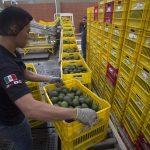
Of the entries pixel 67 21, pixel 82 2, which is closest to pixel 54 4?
pixel 82 2

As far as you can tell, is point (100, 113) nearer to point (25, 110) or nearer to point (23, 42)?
point (25, 110)

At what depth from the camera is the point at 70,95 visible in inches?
84.9

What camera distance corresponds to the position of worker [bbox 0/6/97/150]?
123cm

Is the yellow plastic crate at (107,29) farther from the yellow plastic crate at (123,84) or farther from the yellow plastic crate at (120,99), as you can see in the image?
the yellow plastic crate at (120,99)

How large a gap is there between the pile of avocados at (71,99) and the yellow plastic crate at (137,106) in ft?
1.49

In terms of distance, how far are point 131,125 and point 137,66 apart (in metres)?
0.78

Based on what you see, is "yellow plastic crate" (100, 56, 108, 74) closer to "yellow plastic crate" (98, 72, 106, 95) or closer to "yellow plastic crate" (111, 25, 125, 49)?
"yellow plastic crate" (98, 72, 106, 95)

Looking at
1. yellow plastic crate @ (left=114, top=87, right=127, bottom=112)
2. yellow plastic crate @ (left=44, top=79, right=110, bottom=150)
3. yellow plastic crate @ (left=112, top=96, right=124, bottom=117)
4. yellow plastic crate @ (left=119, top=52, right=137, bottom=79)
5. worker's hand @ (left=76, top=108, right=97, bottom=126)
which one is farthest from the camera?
yellow plastic crate @ (left=112, top=96, right=124, bottom=117)

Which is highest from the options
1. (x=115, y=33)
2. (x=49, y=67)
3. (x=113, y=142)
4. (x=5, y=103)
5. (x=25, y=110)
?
(x=115, y=33)

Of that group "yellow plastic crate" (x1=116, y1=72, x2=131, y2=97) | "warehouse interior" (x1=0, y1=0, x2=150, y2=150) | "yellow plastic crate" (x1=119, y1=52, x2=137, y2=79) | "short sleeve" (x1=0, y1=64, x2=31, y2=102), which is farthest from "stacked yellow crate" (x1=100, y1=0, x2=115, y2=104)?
"short sleeve" (x1=0, y1=64, x2=31, y2=102)

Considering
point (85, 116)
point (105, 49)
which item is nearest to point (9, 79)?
point (85, 116)

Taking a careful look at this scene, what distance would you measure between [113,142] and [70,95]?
0.76 m

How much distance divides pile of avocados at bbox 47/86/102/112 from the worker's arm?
0.60 meters

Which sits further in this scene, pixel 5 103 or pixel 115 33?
pixel 115 33
